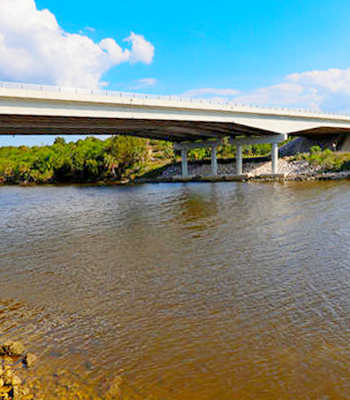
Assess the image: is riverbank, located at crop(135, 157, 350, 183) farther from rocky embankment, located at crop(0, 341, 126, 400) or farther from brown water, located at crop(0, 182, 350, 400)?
rocky embankment, located at crop(0, 341, 126, 400)

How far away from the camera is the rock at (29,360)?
7757 millimetres

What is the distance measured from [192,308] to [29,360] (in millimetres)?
4642

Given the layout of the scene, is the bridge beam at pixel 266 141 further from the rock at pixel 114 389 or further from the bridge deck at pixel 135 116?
the rock at pixel 114 389

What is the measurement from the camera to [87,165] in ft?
305

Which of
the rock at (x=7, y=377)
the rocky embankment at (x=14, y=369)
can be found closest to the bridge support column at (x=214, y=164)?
the rocky embankment at (x=14, y=369)

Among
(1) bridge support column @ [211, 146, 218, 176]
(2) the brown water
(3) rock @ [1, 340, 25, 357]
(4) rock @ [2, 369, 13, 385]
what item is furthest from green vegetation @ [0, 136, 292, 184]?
(4) rock @ [2, 369, 13, 385]

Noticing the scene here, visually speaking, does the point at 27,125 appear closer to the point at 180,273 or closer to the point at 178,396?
the point at 180,273

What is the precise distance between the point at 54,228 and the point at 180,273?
14754mm

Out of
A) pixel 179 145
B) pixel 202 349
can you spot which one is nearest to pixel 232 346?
pixel 202 349

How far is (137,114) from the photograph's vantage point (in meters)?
45.3

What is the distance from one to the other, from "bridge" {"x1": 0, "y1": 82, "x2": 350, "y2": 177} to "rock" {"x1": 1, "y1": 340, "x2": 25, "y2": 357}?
101 feet

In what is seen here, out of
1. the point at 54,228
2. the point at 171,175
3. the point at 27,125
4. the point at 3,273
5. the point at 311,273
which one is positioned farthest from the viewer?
the point at 171,175

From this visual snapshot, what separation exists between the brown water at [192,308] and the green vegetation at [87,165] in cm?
6831

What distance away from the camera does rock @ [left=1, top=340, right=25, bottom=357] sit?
820 centimetres
